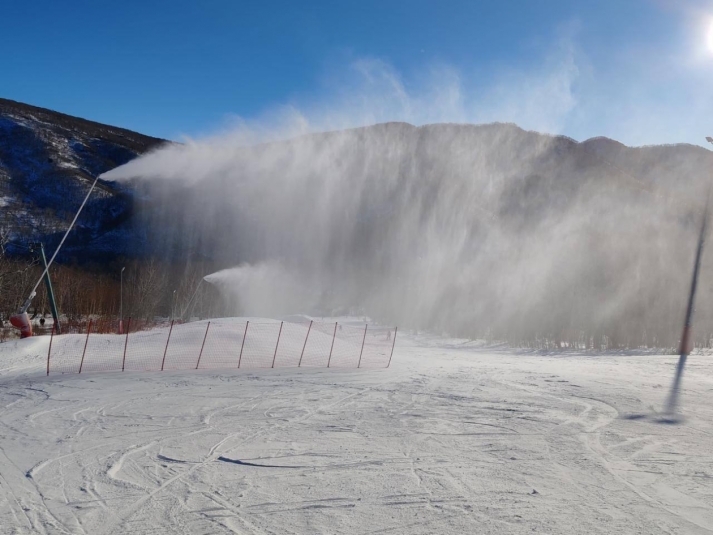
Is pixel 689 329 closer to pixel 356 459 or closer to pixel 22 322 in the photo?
pixel 356 459

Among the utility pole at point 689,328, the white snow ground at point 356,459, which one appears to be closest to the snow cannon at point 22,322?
the white snow ground at point 356,459

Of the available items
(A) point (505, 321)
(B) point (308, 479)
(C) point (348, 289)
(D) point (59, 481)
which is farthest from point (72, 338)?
(C) point (348, 289)

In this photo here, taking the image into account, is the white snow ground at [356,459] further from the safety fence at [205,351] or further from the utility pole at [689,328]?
the safety fence at [205,351]

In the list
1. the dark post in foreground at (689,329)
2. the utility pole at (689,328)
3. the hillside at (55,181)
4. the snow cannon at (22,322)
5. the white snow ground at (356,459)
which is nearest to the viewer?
the white snow ground at (356,459)

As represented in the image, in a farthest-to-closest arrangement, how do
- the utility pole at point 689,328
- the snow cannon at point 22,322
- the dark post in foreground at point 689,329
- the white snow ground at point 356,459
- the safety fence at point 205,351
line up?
the snow cannon at point 22,322, the safety fence at point 205,351, the dark post in foreground at point 689,329, the utility pole at point 689,328, the white snow ground at point 356,459

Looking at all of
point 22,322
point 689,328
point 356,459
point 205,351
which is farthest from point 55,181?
point 356,459

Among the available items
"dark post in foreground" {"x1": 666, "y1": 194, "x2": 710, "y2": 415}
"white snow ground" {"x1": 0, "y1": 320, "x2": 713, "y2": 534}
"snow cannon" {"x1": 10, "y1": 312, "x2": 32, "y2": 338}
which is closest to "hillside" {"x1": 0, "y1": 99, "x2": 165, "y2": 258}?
"snow cannon" {"x1": 10, "y1": 312, "x2": 32, "y2": 338}

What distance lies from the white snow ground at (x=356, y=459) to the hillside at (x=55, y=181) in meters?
90.1

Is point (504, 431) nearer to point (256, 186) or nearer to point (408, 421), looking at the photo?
point (408, 421)

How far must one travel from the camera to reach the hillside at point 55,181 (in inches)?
3814

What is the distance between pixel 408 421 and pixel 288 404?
2951 millimetres

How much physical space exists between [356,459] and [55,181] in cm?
11838

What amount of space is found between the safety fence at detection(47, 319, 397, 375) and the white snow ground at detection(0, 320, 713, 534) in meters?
3.96

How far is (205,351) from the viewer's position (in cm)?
1900
